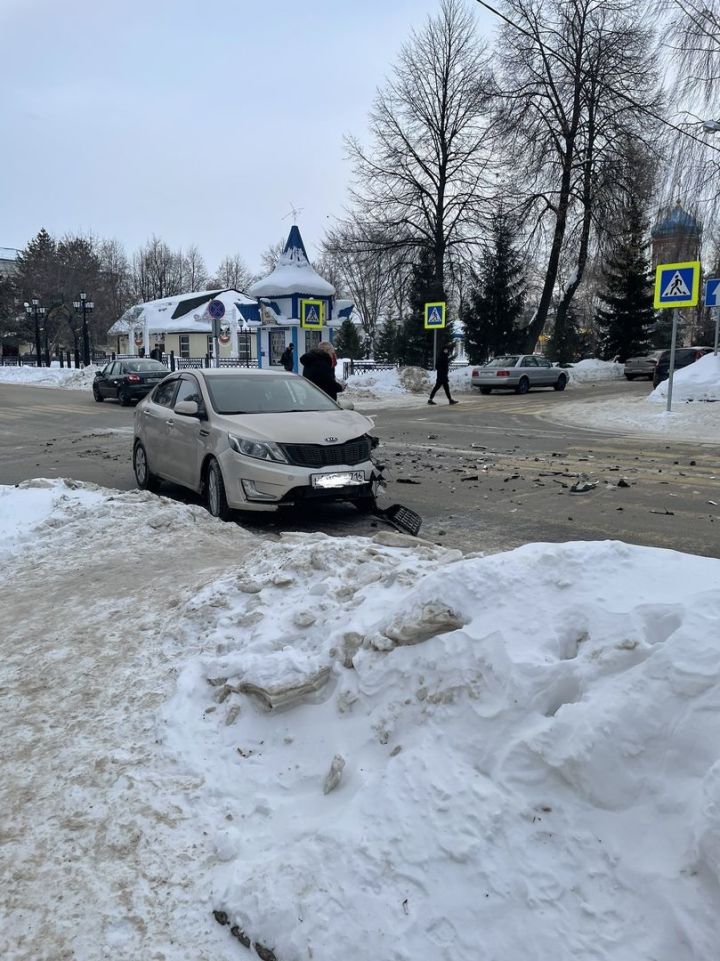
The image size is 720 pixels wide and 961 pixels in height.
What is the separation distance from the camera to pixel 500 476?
411 inches

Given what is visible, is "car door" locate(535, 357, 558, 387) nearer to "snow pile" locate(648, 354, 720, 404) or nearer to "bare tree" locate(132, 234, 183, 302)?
"snow pile" locate(648, 354, 720, 404)

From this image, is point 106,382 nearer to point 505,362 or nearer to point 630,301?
point 505,362

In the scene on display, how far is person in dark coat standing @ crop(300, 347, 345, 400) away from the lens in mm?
12234

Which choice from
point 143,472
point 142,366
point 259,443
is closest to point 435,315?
point 142,366

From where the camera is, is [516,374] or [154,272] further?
[154,272]

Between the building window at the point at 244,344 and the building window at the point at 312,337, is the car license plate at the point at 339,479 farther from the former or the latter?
the building window at the point at 244,344

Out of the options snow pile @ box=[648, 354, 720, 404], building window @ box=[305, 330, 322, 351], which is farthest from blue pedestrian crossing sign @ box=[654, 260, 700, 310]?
Result: building window @ box=[305, 330, 322, 351]

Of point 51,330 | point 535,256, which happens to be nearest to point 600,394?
point 535,256

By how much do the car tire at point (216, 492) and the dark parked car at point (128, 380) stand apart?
63.5 feet

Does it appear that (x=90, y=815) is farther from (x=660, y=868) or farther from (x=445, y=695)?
(x=660, y=868)

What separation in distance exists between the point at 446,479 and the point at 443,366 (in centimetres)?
1543

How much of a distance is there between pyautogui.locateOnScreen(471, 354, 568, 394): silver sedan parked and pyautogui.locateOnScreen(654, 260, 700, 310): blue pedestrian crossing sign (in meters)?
14.3

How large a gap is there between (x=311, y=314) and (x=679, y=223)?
1319 cm

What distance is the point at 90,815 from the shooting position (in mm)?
2887
